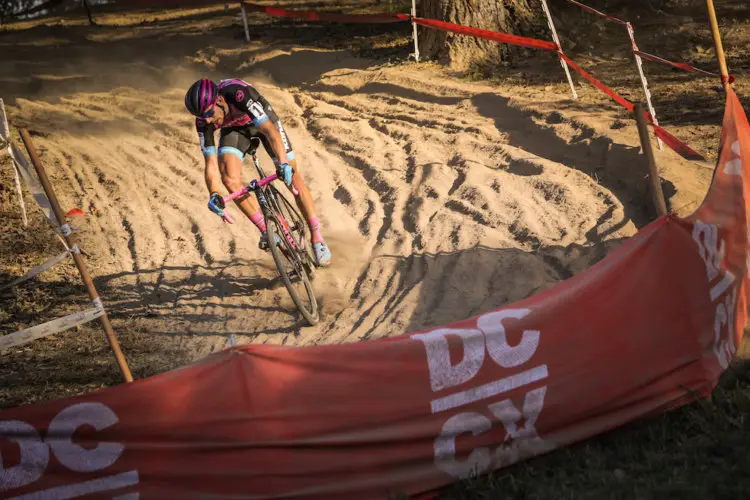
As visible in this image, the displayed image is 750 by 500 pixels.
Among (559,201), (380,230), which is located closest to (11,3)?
(380,230)

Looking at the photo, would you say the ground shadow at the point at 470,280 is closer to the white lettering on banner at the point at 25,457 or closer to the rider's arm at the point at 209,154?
the rider's arm at the point at 209,154

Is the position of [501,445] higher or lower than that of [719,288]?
lower

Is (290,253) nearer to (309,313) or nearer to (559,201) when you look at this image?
(309,313)

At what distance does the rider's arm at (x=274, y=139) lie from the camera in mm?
7352

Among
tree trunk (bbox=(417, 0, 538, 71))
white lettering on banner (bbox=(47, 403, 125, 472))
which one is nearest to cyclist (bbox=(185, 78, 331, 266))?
white lettering on banner (bbox=(47, 403, 125, 472))

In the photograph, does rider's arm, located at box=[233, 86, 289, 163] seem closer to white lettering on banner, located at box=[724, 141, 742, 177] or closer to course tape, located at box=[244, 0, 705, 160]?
white lettering on banner, located at box=[724, 141, 742, 177]

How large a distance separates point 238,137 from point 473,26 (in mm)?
6305

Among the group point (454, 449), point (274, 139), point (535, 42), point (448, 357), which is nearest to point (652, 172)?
point (448, 357)

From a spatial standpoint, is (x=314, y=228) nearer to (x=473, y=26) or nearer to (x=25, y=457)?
(x=25, y=457)

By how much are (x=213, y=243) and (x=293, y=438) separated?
5158 millimetres

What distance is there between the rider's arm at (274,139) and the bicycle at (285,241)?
0.78 feet

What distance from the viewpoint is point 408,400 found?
446 cm

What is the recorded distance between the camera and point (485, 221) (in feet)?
27.1

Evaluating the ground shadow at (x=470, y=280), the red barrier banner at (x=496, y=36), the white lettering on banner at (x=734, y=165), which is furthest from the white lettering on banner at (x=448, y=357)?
the red barrier banner at (x=496, y=36)
